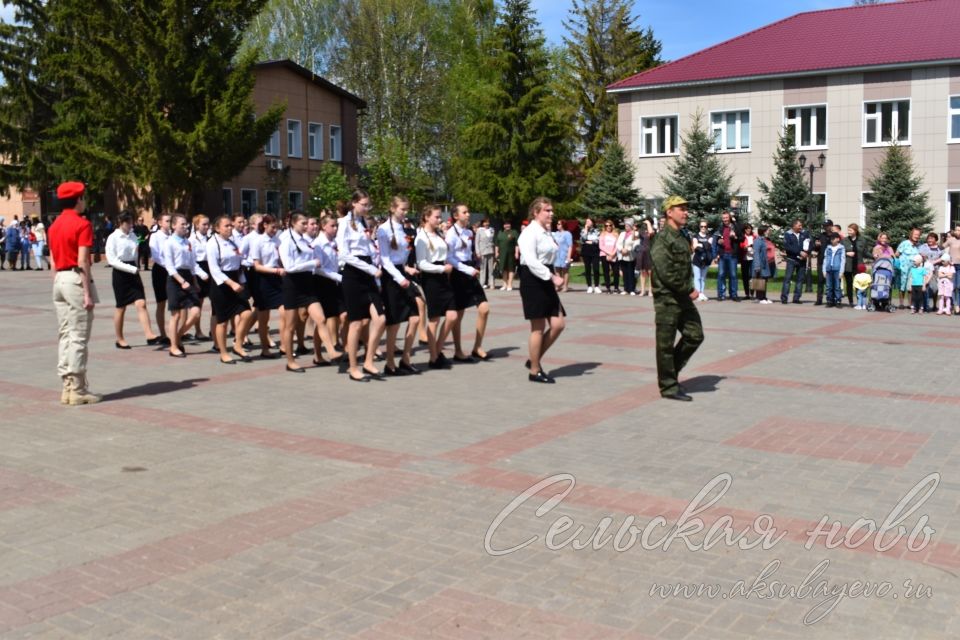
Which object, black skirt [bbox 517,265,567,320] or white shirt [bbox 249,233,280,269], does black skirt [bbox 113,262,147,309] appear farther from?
black skirt [bbox 517,265,567,320]

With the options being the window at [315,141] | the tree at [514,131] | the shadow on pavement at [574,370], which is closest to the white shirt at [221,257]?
the shadow on pavement at [574,370]

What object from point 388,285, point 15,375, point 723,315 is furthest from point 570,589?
point 723,315

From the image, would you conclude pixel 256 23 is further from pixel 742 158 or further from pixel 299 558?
pixel 299 558

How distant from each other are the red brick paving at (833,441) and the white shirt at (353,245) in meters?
4.47

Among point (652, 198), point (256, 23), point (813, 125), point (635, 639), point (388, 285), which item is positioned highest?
point (256, 23)

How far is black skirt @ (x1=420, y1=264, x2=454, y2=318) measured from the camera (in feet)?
38.3

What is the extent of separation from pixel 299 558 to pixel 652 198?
3848 cm

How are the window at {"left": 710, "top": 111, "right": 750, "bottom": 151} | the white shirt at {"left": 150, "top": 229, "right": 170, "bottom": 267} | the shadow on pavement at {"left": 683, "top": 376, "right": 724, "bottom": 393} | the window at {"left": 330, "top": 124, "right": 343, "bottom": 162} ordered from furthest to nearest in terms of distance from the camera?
the window at {"left": 330, "top": 124, "right": 343, "bottom": 162} → the window at {"left": 710, "top": 111, "right": 750, "bottom": 151} → the white shirt at {"left": 150, "top": 229, "right": 170, "bottom": 267} → the shadow on pavement at {"left": 683, "top": 376, "right": 724, "bottom": 393}

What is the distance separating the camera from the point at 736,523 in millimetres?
5816

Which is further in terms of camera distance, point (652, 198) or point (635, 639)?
point (652, 198)

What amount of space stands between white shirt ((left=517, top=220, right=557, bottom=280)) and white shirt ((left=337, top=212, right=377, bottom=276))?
5.34 feet

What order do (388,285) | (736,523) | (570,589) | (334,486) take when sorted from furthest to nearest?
(388,285)
(334,486)
(736,523)
(570,589)

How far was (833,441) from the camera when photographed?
797 cm

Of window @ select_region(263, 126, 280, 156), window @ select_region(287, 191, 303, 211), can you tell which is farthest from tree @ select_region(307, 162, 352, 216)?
window @ select_region(287, 191, 303, 211)
